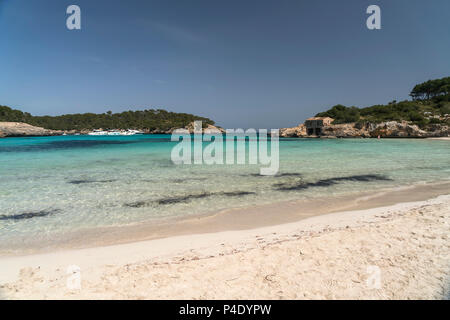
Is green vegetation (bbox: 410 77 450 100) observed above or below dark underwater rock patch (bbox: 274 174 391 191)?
above

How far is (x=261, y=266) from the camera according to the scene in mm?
3312

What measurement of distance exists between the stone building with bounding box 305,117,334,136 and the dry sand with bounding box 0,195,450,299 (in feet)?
237

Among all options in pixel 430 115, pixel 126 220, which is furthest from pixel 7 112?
pixel 430 115

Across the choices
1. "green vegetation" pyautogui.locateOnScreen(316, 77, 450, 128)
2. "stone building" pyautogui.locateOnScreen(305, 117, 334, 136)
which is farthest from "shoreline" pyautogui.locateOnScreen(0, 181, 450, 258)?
"stone building" pyautogui.locateOnScreen(305, 117, 334, 136)

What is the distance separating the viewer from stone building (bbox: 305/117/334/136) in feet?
235

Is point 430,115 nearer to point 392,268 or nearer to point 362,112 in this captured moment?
point 362,112

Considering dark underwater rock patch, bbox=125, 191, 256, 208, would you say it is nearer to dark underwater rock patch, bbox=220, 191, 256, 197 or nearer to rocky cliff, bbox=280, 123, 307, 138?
dark underwater rock patch, bbox=220, 191, 256, 197

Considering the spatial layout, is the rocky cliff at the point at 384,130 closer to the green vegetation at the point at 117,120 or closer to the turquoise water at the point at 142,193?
the turquoise water at the point at 142,193

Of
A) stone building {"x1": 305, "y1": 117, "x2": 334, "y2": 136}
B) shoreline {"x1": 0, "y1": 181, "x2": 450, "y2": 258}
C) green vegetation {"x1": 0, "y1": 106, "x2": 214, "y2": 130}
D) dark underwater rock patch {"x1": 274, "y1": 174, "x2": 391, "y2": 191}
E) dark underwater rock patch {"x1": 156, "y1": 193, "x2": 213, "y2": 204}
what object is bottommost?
shoreline {"x1": 0, "y1": 181, "x2": 450, "y2": 258}

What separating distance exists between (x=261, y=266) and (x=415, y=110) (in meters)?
80.6

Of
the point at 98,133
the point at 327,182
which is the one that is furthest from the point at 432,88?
the point at 98,133

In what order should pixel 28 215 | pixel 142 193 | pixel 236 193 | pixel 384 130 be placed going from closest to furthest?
pixel 28 215, pixel 236 193, pixel 142 193, pixel 384 130

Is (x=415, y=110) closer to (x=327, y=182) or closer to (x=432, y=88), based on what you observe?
(x=432, y=88)

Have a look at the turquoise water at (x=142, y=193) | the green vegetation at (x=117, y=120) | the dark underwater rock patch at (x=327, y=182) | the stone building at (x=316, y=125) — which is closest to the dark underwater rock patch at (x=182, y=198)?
the turquoise water at (x=142, y=193)
